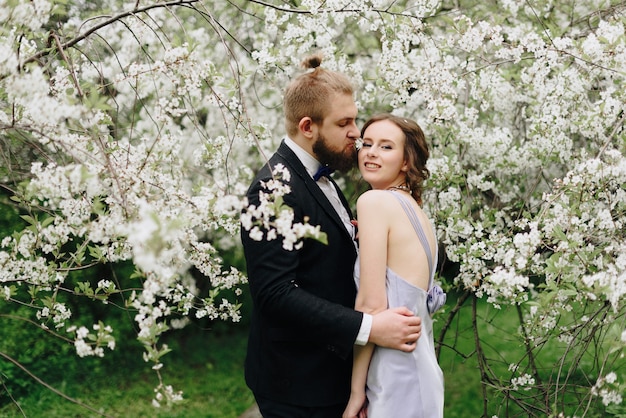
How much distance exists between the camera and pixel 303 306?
228 cm

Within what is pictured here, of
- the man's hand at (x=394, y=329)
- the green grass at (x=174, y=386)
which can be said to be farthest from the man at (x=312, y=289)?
the green grass at (x=174, y=386)

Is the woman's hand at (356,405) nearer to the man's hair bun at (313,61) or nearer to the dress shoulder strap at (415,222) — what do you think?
the dress shoulder strap at (415,222)

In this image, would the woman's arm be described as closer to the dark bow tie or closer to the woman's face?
the woman's face

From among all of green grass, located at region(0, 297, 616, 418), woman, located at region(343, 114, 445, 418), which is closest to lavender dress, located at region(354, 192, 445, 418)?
woman, located at region(343, 114, 445, 418)

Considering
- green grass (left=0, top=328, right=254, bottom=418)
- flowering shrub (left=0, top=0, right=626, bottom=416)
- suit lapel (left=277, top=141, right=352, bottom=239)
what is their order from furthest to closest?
green grass (left=0, top=328, right=254, bottom=418) < suit lapel (left=277, top=141, right=352, bottom=239) < flowering shrub (left=0, top=0, right=626, bottom=416)

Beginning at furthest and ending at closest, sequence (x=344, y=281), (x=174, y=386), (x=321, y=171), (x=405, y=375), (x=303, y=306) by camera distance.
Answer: (x=174, y=386)
(x=321, y=171)
(x=344, y=281)
(x=405, y=375)
(x=303, y=306)

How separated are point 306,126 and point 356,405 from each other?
1.06 metres

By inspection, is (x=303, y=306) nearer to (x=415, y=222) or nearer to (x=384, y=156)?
(x=415, y=222)

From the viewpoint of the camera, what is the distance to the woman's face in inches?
101

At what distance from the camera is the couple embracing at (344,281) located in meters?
2.32

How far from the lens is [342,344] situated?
2.30 meters

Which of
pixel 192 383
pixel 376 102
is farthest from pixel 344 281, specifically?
pixel 192 383

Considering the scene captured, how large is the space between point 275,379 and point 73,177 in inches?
43.6

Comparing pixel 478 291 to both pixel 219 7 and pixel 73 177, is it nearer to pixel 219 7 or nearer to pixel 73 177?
pixel 73 177
